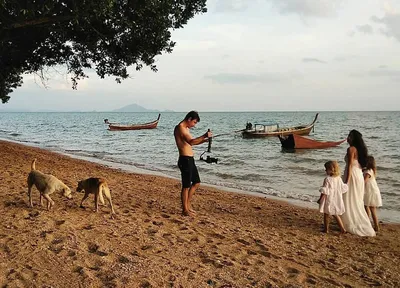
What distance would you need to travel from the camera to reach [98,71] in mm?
14312

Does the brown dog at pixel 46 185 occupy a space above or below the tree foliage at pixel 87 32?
below

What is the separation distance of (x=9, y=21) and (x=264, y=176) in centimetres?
1115

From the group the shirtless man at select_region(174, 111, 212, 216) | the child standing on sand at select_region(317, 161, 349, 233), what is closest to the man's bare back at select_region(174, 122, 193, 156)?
the shirtless man at select_region(174, 111, 212, 216)

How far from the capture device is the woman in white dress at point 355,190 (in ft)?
21.4

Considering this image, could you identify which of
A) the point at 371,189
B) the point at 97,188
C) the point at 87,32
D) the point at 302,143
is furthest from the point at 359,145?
the point at 302,143

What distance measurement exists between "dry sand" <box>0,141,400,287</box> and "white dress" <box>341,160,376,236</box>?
234 millimetres

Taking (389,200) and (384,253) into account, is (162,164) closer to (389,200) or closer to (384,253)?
(389,200)

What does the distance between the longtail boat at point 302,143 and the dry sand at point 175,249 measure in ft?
57.4

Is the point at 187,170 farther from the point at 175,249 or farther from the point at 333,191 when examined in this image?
the point at 333,191

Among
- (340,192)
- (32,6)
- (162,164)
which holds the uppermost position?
(32,6)

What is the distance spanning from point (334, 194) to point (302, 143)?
766 inches

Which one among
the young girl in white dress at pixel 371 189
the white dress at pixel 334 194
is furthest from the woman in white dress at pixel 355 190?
the young girl in white dress at pixel 371 189

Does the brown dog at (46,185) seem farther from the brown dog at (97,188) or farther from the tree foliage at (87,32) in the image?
the tree foliage at (87,32)

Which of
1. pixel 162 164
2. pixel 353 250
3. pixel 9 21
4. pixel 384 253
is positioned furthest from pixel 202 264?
pixel 162 164
